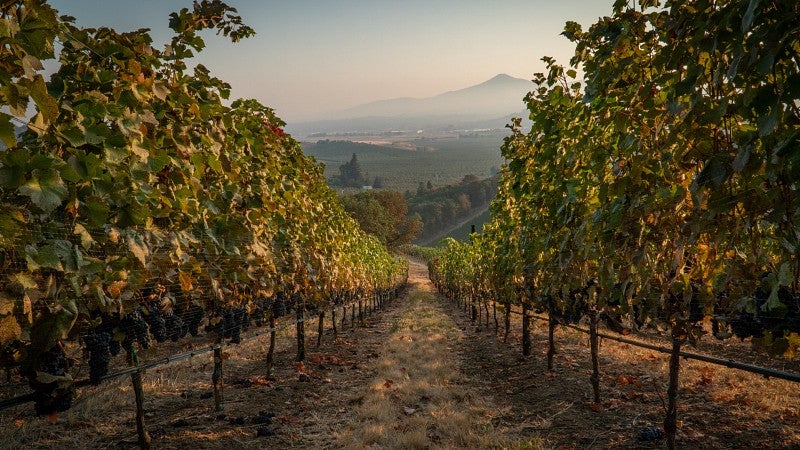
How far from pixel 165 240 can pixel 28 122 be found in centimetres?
163

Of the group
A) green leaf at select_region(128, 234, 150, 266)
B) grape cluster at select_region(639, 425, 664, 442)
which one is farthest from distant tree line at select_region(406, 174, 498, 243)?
green leaf at select_region(128, 234, 150, 266)

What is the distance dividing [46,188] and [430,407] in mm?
5798

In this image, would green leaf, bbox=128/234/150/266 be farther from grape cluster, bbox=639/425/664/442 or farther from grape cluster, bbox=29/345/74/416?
grape cluster, bbox=639/425/664/442

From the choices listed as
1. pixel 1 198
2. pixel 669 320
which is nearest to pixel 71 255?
pixel 1 198

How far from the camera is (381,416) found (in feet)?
20.7

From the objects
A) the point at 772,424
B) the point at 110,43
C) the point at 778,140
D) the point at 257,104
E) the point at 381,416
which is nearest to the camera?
the point at 778,140

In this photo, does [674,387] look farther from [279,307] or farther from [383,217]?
[383,217]

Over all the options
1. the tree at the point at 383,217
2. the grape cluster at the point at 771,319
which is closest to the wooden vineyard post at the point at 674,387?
the grape cluster at the point at 771,319

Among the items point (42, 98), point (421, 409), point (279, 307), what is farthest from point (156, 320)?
point (279, 307)

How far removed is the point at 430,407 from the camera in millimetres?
6789

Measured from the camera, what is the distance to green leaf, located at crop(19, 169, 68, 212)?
2.14 meters

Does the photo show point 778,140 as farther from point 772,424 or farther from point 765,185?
point 772,424

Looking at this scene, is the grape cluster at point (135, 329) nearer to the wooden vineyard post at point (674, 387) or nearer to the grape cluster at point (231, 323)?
the grape cluster at point (231, 323)

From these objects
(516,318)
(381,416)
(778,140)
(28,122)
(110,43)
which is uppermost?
(110,43)
